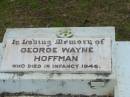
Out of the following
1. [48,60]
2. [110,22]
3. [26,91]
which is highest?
[110,22]

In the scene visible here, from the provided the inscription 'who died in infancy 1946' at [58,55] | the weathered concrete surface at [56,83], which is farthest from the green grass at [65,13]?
the weathered concrete surface at [56,83]

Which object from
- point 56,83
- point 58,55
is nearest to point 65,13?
point 58,55

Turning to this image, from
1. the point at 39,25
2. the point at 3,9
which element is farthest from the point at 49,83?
A: the point at 3,9

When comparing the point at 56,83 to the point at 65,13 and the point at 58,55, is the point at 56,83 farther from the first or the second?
the point at 65,13

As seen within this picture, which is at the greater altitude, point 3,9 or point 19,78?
point 3,9

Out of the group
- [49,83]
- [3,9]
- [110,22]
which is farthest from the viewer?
[3,9]

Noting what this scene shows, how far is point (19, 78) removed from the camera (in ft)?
10.8

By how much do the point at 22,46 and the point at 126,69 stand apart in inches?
31.9

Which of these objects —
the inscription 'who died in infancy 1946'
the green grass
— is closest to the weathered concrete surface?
the inscription 'who died in infancy 1946'

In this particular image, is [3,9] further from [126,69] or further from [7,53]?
[126,69]

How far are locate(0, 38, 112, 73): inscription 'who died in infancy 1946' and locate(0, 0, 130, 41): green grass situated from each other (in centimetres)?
203

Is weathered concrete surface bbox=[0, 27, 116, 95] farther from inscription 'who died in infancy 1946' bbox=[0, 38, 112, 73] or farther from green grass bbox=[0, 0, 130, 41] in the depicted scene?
green grass bbox=[0, 0, 130, 41]

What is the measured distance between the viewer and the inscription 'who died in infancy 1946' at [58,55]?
3279 mm

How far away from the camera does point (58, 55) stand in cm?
334
